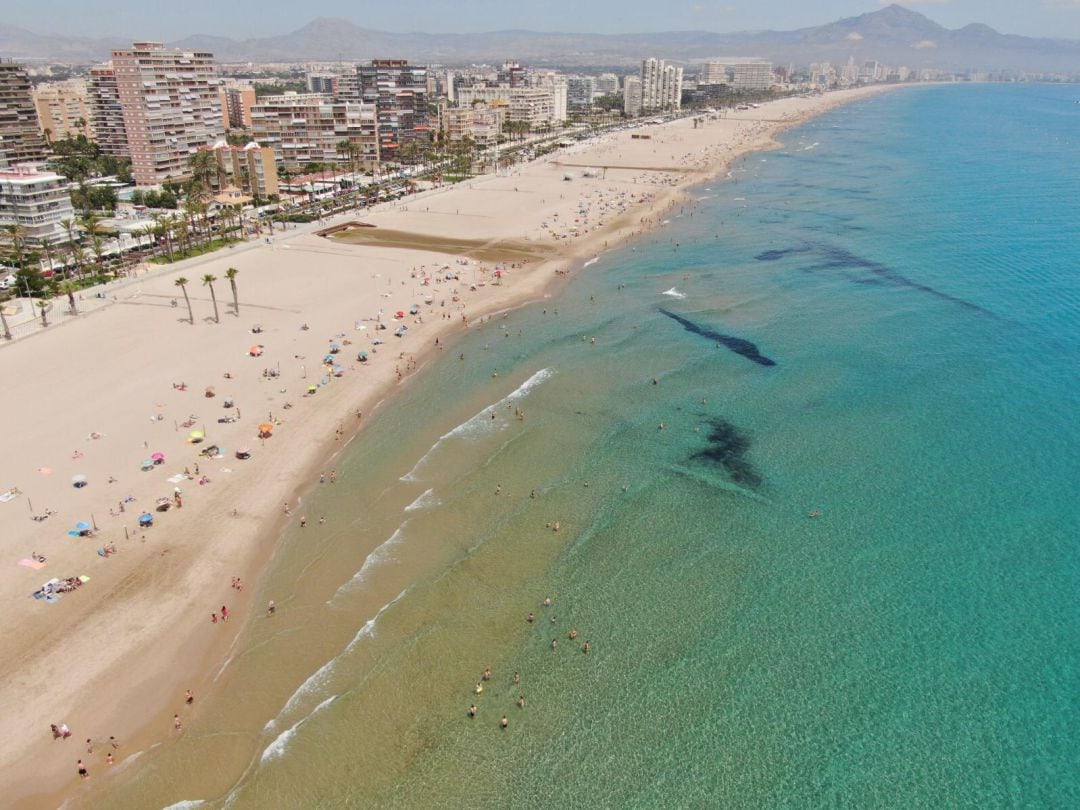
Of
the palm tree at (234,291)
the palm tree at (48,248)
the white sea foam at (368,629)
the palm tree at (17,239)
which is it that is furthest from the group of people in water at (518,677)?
the palm tree at (48,248)

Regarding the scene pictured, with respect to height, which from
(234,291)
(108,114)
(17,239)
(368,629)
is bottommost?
(368,629)

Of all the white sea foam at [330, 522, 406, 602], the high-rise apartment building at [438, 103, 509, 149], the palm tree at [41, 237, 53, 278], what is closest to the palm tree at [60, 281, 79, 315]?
the palm tree at [41, 237, 53, 278]

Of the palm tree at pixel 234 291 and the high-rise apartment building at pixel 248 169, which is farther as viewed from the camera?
the high-rise apartment building at pixel 248 169

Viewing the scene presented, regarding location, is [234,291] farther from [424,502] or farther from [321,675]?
[321,675]

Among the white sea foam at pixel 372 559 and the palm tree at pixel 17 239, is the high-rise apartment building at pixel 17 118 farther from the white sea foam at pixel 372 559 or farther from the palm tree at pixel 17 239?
the white sea foam at pixel 372 559

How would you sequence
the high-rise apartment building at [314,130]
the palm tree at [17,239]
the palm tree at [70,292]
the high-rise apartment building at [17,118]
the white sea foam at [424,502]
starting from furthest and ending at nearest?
the high-rise apartment building at [314,130] → the high-rise apartment building at [17,118] → the palm tree at [17,239] → the palm tree at [70,292] → the white sea foam at [424,502]

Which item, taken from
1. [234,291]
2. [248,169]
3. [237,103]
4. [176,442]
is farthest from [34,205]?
[237,103]

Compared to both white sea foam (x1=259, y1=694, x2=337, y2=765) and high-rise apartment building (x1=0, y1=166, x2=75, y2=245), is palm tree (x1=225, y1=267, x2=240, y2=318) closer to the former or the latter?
high-rise apartment building (x1=0, y1=166, x2=75, y2=245)
